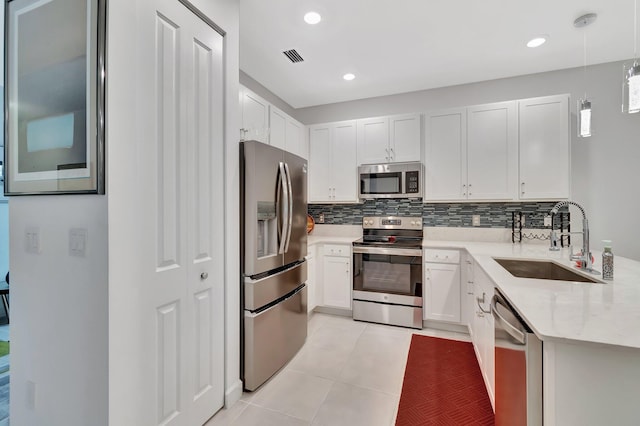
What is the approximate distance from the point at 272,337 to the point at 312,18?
8.18ft

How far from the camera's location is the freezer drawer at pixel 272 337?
1.99m

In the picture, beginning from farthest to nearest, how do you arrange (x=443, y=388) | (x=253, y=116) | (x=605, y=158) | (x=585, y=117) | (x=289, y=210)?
1. (x=605, y=158)
2. (x=253, y=116)
3. (x=289, y=210)
4. (x=443, y=388)
5. (x=585, y=117)

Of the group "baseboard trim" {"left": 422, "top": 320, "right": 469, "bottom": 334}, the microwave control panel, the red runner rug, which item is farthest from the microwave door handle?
"baseboard trim" {"left": 422, "top": 320, "right": 469, "bottom": 334}

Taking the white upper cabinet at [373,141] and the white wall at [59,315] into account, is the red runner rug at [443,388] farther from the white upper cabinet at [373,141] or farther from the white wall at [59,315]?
the white upper cabinet at [373,141]

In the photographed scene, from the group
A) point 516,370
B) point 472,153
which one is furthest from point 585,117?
point 516,370

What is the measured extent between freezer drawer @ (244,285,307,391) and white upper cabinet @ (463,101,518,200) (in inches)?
87.0

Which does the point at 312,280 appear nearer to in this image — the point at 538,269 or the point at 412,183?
the point at 412,183

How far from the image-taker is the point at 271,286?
216 cm

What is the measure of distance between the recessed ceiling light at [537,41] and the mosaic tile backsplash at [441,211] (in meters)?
1.59

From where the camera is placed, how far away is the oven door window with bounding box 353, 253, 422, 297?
308cm

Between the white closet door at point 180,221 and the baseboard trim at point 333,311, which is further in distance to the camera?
the baseboard trim at point 333,311

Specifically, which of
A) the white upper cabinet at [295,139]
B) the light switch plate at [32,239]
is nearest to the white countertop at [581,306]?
the light switch plate at [32,239]

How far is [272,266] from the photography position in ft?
7.09

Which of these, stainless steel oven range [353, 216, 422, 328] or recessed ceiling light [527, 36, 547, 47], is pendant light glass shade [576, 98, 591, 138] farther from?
stainless steel oven range [353, 216, 422, 328]
